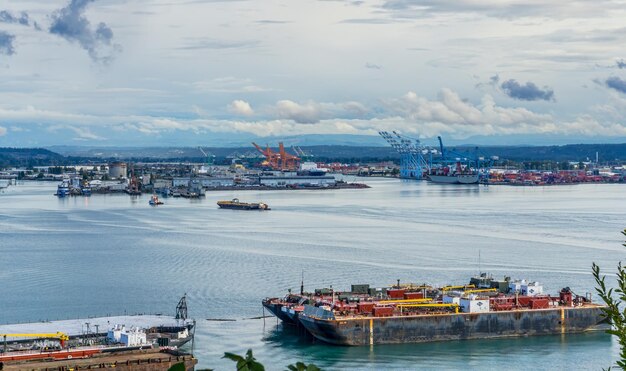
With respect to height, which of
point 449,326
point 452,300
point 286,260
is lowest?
point 449,326

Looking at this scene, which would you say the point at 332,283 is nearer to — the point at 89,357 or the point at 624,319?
the point at 89,357

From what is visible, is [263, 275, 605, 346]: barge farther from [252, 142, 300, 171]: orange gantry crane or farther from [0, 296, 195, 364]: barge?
[252, 142, 300, 171]: orange gantry crane

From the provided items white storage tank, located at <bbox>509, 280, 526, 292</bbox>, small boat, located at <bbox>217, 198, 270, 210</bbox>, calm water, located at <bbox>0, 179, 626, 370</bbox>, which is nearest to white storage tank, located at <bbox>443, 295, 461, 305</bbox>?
calm water, located at <bbox>0, 179, 626, 370</bbox>

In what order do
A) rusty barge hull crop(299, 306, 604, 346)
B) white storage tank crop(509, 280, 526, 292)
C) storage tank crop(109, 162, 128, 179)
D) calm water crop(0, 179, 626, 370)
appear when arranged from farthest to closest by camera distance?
storage tank crop(109, 162, 128, 179)
white storage tank crop(509, 280, 526, 292)
rusty barge hull crop(299, 306, 604, 346)
calm water crop(0, 179, 626, 370)

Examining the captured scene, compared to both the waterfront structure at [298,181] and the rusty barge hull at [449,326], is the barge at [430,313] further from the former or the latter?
the waterfront structure at [298,181]

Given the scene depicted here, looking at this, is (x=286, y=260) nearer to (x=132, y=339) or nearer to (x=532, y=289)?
(x=532, y=289)

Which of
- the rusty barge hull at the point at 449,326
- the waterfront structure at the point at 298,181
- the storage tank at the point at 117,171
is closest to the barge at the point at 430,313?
the rusty barge hull at the point at 449,326

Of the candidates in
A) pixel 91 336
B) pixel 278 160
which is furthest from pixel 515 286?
pixel 278 160
